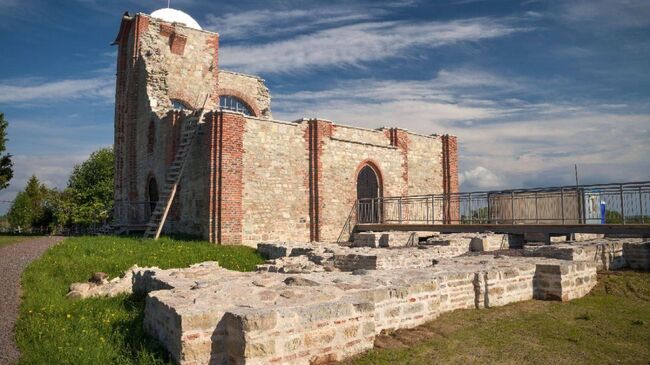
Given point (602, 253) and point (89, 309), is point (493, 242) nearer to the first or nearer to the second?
point (602, 253)

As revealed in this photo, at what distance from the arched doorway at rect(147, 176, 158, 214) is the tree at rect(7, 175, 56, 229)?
23.8 m

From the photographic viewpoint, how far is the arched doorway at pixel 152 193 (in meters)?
20.3

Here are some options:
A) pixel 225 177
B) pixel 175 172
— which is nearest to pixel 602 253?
pixel 225 177

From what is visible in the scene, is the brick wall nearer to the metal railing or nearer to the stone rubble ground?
the metal railing

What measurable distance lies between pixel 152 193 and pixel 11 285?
12.2 m

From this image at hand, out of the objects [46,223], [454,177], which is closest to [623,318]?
[454,177]

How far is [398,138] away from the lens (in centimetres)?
2162

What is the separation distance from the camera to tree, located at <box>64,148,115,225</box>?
33.2m

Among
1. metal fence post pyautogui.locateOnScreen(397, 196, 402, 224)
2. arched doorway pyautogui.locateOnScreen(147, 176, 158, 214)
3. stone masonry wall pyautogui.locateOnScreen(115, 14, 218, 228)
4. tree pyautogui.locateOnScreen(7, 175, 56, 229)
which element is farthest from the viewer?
tree pyautogui.locateOnScreen(7, 175, 56, 229)

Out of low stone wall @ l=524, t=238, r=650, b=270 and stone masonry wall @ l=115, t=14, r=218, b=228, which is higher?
stone masonry wall @ l=115, t=14, r=218, b=228

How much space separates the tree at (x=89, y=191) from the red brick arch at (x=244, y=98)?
46.5ft

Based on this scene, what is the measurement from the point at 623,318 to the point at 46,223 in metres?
45.4

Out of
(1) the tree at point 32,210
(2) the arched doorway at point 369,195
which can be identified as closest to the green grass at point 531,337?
(2) the arched doorway at point 369,195

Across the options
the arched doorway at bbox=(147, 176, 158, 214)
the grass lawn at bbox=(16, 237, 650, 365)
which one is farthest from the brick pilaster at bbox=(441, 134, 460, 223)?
the grass lawn at bbox=(16, 237, 650, 365)
